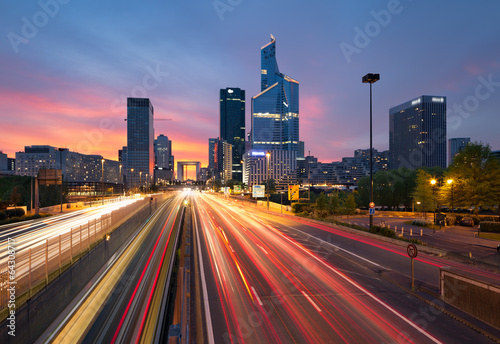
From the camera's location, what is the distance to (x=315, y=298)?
12.1 metres

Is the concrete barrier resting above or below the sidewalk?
above

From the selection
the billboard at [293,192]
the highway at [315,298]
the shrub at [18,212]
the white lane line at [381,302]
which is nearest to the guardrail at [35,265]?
the highway at [315,298]

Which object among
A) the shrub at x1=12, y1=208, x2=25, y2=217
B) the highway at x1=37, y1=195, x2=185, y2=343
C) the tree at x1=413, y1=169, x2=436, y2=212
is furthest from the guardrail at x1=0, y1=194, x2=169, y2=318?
the tree at x1=413, y1=169, x2=436, y2=212

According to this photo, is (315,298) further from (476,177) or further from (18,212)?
(18,212)

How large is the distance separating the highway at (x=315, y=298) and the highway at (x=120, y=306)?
2300 mm

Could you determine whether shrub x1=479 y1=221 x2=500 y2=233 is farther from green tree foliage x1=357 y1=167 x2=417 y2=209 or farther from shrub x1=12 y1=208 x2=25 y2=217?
shrub x1=12 y1=208 x2=25 y2=217

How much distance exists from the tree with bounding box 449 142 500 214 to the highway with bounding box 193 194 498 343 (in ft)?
91.0

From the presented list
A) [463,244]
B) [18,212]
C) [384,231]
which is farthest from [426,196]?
[18,212]

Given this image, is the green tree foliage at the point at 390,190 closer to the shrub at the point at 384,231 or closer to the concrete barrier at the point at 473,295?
the shrub at the point at 384,231

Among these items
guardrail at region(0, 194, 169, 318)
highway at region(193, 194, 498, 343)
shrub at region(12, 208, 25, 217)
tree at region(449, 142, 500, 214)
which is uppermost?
tree at region(449, 142, 500, 214)

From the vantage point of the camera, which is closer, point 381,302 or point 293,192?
point 381,302

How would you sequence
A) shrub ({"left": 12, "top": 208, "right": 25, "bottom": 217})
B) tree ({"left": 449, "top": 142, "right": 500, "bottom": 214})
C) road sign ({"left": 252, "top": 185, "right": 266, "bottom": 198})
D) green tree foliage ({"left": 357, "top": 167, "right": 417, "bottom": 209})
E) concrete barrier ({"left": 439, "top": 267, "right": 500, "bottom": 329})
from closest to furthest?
concrete barrier ({"left": 439, "top": 267, "right": 500, "bottom": 329}), shrub ({"left": 12, "top": 208, "right": 25, "bottom": 217}), tree ({"left": 449, "top": 142, "right": 500, "bottom": 214}), road sign ({"left": 252, "top": 185, "right": 266, "bottom": 198}), green tree foliage ({"left": 357, "top": 167, "right": 417, "bottom": 209})

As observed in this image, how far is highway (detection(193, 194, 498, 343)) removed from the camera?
9164 mm

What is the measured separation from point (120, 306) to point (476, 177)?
50.7 metres
